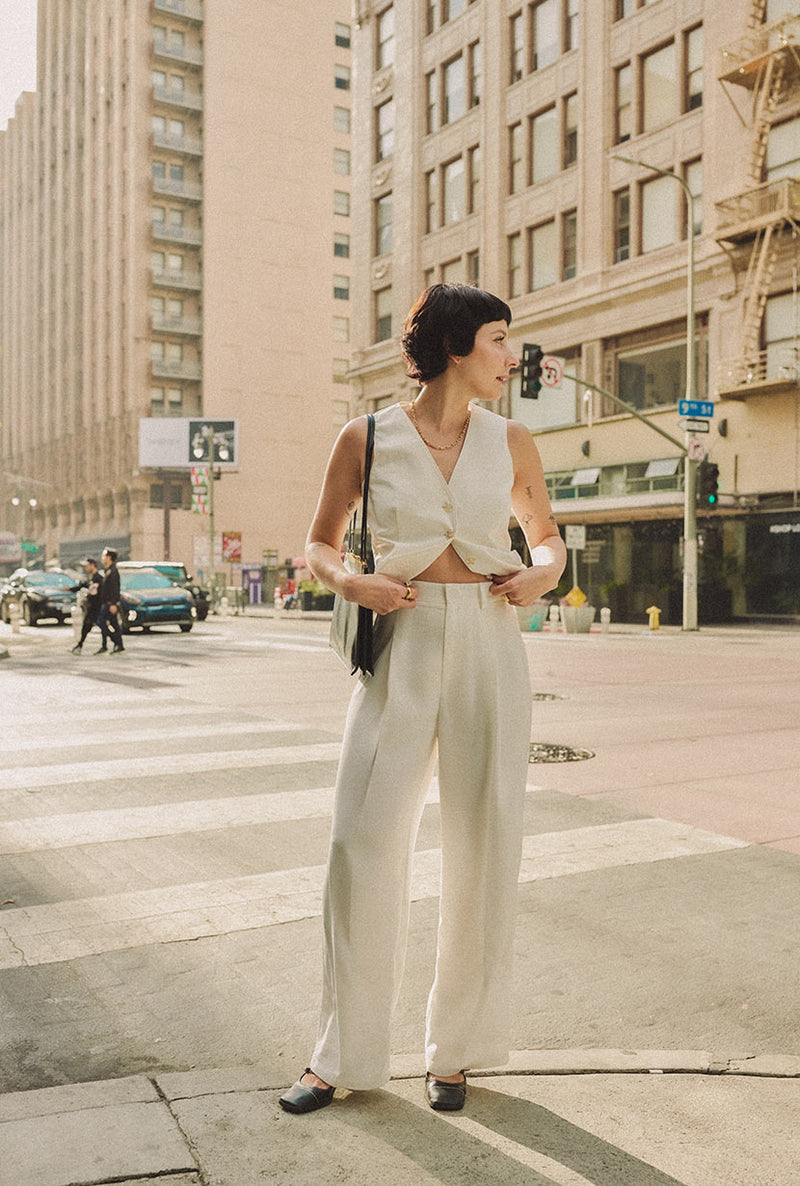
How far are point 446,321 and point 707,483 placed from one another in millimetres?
23699

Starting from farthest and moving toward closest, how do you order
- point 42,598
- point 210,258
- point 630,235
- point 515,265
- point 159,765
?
point 210,258, point 515,265, point 630,235, point 42,598, point 159,765

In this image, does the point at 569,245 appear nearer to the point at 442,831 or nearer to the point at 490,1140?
the point at 442,831

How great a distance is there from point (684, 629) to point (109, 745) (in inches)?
830

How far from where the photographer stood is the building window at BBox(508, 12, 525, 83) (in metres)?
39.5

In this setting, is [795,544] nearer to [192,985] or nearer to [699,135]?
[699,135]

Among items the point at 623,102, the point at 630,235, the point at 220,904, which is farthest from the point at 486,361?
the point at 623,102

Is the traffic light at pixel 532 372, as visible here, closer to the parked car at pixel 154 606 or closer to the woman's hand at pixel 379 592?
the parked car at pixel 154 606

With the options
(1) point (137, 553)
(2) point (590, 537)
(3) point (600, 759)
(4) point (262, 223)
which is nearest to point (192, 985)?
(3) point (600, 759)

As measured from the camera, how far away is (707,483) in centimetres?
2541

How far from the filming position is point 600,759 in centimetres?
809

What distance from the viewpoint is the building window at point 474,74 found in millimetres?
41688

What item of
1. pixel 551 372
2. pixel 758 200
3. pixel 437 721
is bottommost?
pixel 437 721

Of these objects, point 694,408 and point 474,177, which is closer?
point 694,408

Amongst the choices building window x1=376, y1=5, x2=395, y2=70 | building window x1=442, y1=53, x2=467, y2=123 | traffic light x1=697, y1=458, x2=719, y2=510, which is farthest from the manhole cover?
building window x1=376, y1=5, x2=395, y2=70
